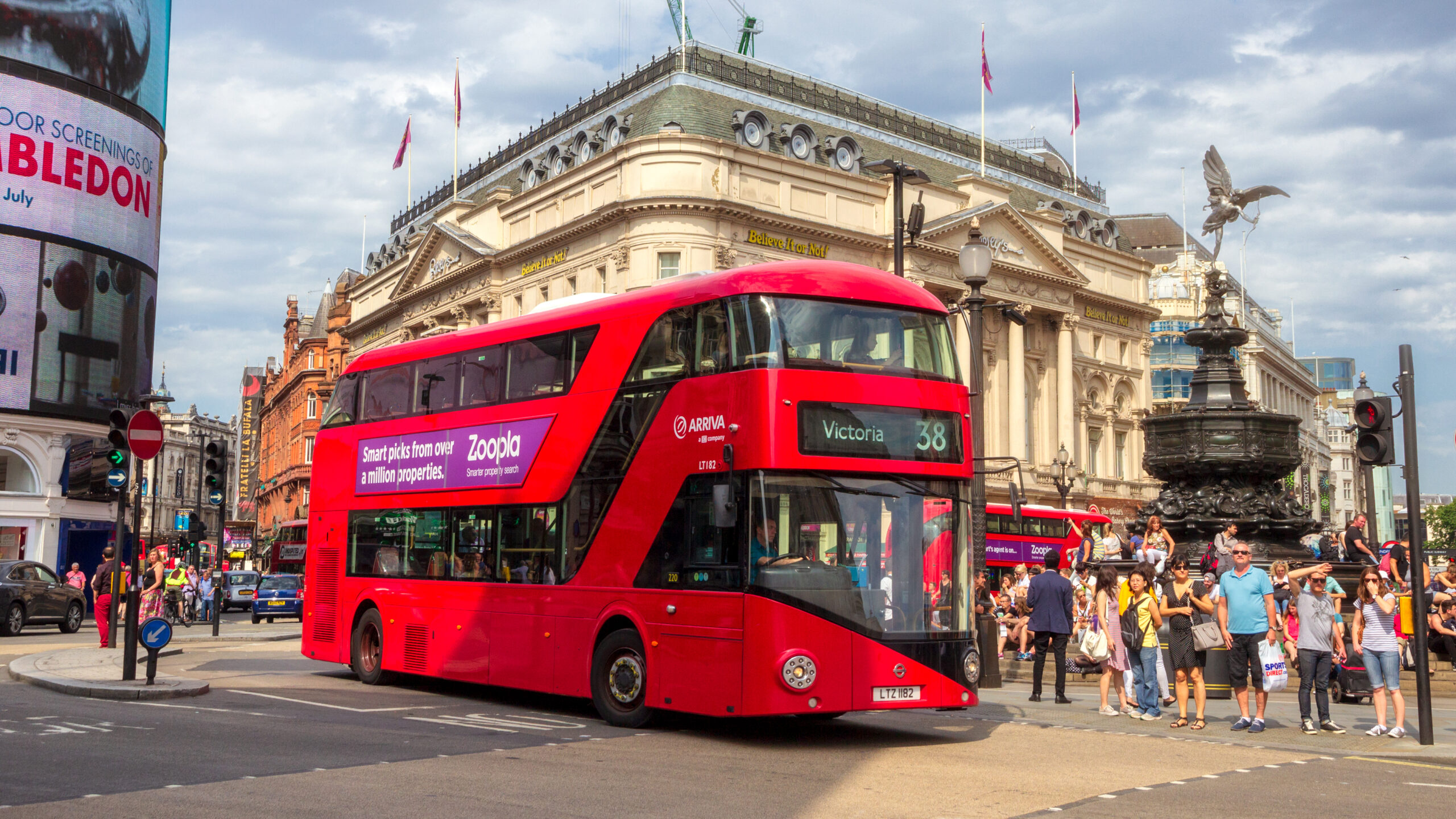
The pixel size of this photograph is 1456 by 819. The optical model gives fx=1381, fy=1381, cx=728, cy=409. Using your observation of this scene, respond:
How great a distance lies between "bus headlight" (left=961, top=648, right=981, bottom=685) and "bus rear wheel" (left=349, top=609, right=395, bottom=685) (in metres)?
8.13

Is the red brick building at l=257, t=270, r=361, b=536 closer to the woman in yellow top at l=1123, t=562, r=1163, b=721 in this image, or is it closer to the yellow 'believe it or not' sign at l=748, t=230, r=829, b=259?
the yellow 'believe it or not' sign at l=748, t=230, r=829, b=259

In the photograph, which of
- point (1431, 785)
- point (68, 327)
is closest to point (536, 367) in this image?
point (1431, 785)

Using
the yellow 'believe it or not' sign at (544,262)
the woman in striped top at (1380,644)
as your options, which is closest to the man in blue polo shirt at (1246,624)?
the woman in striped top at (1380,644)

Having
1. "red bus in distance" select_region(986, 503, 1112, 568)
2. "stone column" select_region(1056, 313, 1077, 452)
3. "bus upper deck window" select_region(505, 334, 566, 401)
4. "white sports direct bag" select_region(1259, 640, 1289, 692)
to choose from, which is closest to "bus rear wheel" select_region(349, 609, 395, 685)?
"bus upper deck window" select_region(505, 334, 566, 401)

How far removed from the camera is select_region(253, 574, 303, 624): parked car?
40938 millimetres

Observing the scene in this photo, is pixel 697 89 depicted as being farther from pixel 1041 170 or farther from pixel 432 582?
pixel 432 582

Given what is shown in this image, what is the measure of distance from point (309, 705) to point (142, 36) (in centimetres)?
4173

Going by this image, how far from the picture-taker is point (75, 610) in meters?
30.9

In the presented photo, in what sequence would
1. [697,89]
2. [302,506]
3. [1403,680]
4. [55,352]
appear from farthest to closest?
[302,506], [697,89], [55,352], [1403,680]

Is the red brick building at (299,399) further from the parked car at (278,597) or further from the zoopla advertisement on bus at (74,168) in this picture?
the parked car at (278,597)

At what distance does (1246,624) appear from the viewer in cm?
1341

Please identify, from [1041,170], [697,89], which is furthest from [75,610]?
[1041,170]

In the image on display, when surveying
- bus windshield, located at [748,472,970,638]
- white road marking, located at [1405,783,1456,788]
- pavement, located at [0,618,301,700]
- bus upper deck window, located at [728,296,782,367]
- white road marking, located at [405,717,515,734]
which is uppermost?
bus upper deck window, located at [728,296,782,367]

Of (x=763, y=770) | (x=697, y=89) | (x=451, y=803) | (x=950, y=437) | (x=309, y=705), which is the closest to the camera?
(x=451, y=803)
